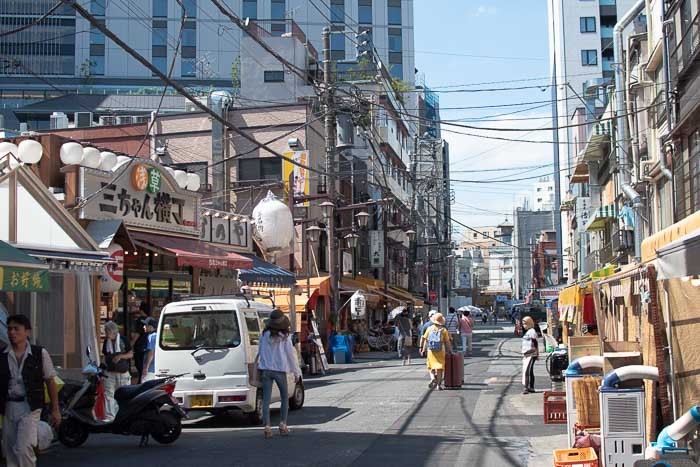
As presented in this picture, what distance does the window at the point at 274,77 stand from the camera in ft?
157

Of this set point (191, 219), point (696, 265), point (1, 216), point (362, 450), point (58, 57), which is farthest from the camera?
point (58, 57)

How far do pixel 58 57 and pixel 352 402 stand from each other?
2887 inches

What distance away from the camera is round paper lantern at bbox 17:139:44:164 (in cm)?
1898

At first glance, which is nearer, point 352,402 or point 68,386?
A: point 68,386

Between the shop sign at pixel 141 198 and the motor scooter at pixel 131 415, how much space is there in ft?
29.6

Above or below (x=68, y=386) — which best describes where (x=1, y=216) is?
above

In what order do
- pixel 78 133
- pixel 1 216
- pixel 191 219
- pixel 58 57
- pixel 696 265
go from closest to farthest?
pixel 696 265, pixel 1 216, pixel 191 219, pixel 78 133, pixel 58 57

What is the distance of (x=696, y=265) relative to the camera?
7246 millimetres

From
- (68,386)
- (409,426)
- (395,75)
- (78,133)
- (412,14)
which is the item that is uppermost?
(412,14)

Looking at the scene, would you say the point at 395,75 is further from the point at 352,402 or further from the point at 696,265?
the point at 696,265

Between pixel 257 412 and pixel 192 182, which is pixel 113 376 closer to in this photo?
pixel 257 412

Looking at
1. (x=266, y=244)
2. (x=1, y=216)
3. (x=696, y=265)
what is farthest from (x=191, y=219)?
(x=696, y=265)

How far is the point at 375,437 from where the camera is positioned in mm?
12336

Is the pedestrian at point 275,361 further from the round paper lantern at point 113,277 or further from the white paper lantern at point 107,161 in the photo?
the white paper lantern at point 107,161
